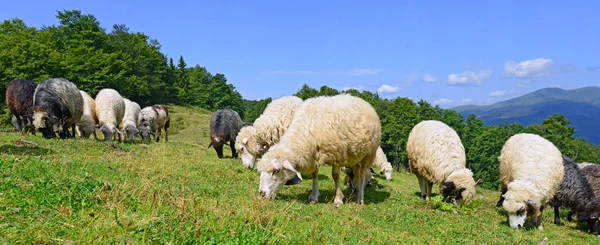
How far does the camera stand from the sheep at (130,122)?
20922mm

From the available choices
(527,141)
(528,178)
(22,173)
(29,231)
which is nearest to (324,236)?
(29,231)

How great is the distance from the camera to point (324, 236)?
508cm

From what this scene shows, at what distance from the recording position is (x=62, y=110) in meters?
15.5

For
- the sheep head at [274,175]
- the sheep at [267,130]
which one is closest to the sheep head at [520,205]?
the sheep head at [274,175]

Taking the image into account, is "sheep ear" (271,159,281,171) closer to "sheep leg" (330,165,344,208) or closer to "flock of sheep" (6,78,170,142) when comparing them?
"sheep leg" (330,165,344,208)

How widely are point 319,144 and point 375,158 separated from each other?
3.07m

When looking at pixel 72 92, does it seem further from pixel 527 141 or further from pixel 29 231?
pixel 527 141

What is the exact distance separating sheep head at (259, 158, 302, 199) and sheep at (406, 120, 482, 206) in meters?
5.23

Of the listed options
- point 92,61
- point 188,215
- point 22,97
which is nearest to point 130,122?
point 22,97

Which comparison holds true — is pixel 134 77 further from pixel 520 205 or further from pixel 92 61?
pixel 520 205

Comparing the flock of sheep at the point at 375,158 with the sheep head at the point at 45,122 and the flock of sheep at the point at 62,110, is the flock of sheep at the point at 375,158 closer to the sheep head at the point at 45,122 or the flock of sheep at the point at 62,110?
the sheep head at the point at 45,122

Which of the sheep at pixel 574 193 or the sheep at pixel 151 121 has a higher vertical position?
the sheep at pixel 151 121

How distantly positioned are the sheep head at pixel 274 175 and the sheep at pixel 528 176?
607 centimetres

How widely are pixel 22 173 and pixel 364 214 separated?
268 inches
